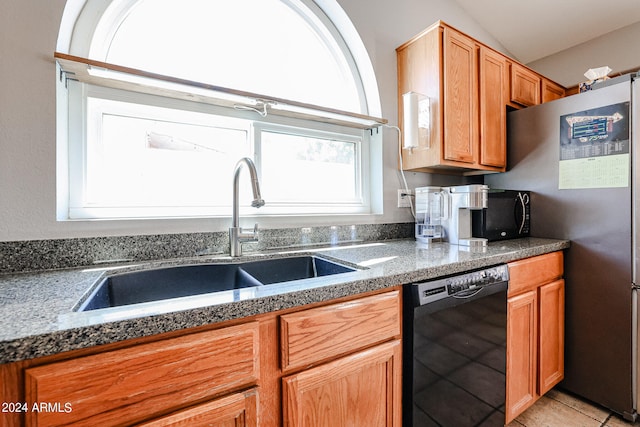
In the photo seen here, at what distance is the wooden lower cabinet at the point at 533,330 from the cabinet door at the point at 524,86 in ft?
3.76

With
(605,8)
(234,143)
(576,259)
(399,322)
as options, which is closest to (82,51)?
(234,143)

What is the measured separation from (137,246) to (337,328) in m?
0.87

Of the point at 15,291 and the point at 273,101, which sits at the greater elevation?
the point at 273,101

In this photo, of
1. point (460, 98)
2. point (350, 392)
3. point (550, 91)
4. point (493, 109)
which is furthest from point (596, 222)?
point (350, 392)

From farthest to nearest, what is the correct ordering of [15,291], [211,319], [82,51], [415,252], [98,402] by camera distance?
[415,252] → [82,51] → [15,291] → [211,319] → [98,402]

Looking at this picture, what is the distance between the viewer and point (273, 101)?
4.50 feet

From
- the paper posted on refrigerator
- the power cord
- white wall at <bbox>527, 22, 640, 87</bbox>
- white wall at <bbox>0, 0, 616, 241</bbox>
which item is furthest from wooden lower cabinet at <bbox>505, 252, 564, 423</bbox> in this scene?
white wall at <bbox>527, 22, 640, 87</bbox>

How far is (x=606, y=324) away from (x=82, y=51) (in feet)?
9.28

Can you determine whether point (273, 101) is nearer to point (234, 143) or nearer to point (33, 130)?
point (234, 143)

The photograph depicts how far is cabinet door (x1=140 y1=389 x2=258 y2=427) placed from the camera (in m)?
0.61

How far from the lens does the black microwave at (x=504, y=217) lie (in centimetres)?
164

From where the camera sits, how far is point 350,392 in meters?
0.86

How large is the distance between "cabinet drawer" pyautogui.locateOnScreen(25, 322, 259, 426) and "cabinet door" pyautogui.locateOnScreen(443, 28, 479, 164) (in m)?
1.50

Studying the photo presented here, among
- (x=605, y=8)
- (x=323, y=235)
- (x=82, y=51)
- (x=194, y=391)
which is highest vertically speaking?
(x=605, y=8)
